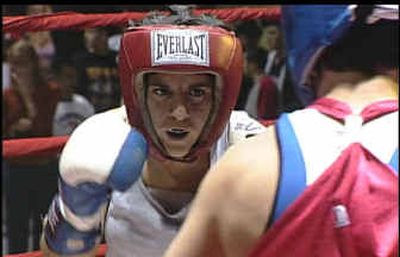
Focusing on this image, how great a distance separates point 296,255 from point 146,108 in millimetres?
770

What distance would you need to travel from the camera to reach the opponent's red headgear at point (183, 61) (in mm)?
1891

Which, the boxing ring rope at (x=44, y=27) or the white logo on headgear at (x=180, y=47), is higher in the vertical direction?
the white logo on headgear at (x=180, y=47)

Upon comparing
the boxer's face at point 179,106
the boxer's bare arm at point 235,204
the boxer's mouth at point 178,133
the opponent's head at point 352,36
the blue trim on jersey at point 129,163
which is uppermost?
the opponent's head at point 352,36

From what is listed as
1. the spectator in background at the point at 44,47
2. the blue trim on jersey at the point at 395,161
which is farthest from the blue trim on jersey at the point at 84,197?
the spectator in background at the point at 44,47

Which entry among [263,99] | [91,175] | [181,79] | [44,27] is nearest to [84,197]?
[91,175]

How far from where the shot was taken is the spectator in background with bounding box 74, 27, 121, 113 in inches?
151

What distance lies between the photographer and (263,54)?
4.09m

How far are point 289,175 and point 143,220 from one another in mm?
825

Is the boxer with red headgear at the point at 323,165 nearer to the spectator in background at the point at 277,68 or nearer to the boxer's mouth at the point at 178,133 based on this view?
the boxer's mouth at the point at 178,133

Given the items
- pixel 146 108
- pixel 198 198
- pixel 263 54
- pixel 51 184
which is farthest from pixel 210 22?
pixel 263 54

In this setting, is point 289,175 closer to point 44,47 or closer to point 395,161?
point 395,161

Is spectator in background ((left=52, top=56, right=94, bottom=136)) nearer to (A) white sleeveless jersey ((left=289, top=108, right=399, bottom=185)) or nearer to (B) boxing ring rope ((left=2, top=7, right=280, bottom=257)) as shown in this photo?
(B) boxing ring rope ((left=2, top=7, right=280, bottom=257))

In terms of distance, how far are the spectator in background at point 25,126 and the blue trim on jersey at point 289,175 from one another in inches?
79.1
